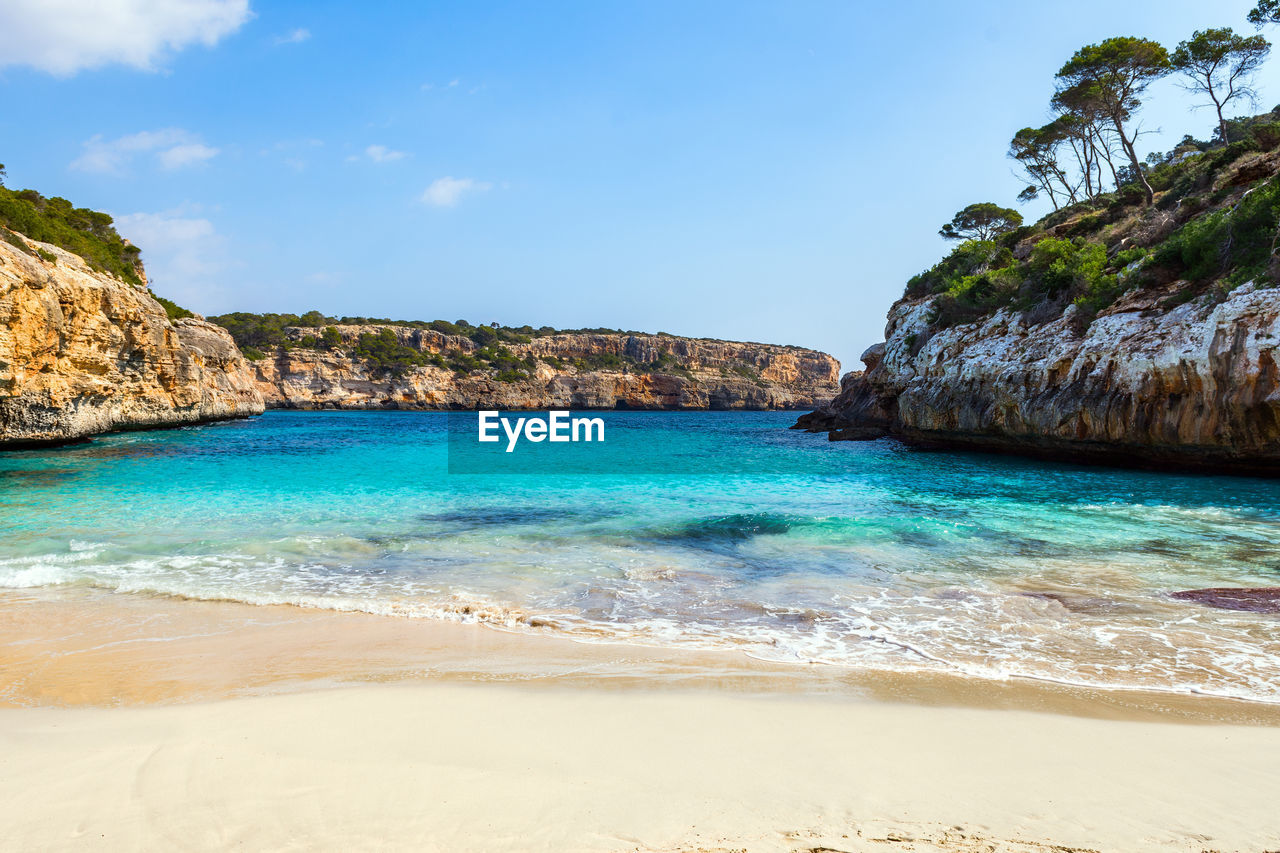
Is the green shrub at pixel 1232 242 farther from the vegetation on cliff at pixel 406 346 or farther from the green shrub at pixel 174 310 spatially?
the vegetation on cliff at pixel 406 346

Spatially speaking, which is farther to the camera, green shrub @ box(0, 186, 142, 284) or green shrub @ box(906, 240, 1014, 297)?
green shrub @ box(906, 240, 1014, 297)

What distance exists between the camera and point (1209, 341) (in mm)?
14836

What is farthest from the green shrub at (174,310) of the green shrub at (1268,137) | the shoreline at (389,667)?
the green shrub at (1268,137)

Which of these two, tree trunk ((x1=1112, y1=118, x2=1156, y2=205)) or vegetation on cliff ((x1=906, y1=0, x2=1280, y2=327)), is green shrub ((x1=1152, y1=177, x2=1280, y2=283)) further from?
tree trunk ((x1=1112, y1=118, x2=1156, y2=205))

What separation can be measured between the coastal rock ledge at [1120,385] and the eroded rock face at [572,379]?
7104 centimetres

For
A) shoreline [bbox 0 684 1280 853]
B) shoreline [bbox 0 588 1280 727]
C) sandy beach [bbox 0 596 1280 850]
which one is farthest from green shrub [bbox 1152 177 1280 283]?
shoreline [bbox 0 684 1280 853]

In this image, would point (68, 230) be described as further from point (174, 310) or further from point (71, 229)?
point (174, 310)

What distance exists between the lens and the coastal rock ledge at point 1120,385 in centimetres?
1430

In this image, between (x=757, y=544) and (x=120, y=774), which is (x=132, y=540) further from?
(x=757, y=544)

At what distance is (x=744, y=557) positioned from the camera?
29.0 ft

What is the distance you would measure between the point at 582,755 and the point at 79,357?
2664 centimetres

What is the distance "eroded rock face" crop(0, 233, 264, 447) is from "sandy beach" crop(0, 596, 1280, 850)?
18422mm

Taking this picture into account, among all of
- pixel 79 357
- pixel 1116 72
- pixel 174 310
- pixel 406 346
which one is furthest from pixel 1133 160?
pixel 406 346

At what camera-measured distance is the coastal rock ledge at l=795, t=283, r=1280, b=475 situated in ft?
46.9
